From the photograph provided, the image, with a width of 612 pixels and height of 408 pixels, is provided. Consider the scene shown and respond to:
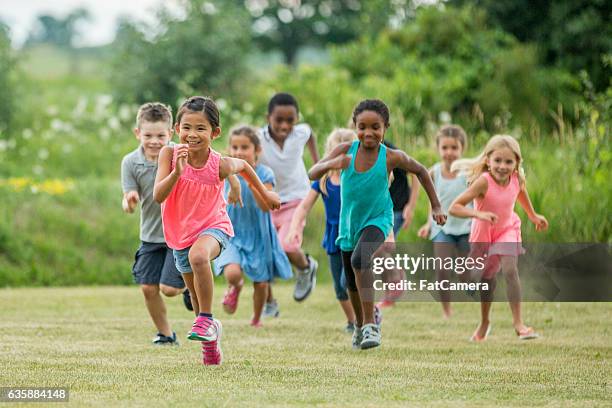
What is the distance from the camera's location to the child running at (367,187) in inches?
308

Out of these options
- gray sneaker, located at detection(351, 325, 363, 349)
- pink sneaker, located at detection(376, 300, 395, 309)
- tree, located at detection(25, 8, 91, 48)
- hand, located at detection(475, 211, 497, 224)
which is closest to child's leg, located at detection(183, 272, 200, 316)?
gray sneaker, located at detection(351, 325, 363, 349)

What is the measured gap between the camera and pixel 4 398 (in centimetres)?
571

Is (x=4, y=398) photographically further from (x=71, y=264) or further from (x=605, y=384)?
(x=71, y=264)

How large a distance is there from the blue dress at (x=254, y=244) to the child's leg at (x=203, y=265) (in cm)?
243

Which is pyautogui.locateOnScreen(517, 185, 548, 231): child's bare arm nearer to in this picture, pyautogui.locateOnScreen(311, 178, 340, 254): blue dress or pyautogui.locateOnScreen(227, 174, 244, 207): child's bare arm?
pyautogui.locateOnScreen(311, 178, 340, 254): blue dress

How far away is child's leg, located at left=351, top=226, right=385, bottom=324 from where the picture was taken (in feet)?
25.7

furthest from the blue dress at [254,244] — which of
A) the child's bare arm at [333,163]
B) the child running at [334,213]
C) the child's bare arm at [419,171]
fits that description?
the child's bare arm at [419,171]

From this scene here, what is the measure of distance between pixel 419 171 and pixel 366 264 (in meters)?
0.74

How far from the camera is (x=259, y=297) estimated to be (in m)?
9.72

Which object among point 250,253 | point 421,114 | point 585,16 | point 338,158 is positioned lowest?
point 250,253

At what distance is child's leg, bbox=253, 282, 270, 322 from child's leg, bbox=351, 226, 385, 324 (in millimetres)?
1803

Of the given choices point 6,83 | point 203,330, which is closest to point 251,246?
point 203,330

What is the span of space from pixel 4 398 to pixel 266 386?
1.40 m

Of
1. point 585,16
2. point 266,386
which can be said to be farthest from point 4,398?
point 585,16
